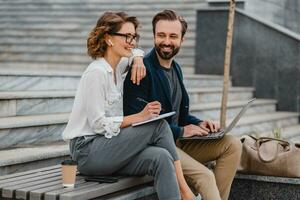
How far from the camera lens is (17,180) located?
162 inches

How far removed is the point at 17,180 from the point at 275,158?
6.96 feet

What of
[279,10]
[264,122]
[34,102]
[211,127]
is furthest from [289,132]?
[211,127]

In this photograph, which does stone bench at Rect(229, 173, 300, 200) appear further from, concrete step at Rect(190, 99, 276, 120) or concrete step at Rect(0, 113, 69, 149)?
concrete step at Rect(190, 99, 276, 120)

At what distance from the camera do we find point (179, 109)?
4.96m

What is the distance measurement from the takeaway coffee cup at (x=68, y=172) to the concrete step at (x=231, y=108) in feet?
14.3

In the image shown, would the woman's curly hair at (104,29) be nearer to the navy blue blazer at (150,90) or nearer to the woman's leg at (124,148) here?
the navy blue blazer at (150,90)

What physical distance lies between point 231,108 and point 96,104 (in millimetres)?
5297

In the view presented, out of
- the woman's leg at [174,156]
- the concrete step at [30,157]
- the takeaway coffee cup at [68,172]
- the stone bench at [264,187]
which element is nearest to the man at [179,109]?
the woman's leg at [174,156]

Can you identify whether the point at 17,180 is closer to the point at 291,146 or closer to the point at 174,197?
the point at 174,197

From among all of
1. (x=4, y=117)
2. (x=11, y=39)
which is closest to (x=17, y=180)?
(x=4, y=117)

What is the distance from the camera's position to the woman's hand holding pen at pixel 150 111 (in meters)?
4.15

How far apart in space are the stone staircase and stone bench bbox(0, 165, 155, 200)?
0.71 m

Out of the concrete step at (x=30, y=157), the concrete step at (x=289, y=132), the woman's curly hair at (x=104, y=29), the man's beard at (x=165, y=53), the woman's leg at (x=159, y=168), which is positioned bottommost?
the concrete step at (x=289, y=132)

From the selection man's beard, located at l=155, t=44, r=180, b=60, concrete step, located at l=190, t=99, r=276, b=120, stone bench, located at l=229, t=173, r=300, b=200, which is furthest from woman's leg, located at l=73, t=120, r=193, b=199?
concrete step, located at l=190, t=99, r=276, b=120
